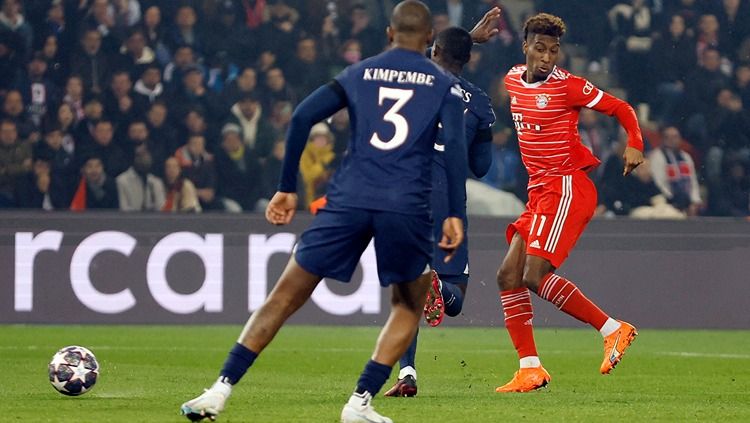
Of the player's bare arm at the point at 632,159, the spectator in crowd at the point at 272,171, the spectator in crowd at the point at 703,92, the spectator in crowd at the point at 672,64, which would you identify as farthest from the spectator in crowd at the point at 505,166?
Answer: the player's bare arm at the point at 632,159

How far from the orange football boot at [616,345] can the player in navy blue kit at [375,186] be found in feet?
8.66

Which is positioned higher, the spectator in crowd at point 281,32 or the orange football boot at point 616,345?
the spectator in crowd at point 281,32

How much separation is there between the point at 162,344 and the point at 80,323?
1.79m

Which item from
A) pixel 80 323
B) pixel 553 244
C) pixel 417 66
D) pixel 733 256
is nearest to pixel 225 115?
pixel 80 323

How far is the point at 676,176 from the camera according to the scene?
14.6m

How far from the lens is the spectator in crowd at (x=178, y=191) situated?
14.1 meters

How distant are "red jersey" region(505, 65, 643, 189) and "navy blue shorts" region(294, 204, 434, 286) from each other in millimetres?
2782

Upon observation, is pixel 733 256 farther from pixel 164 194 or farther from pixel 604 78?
pixel 164 194

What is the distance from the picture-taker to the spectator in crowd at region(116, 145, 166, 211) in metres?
13.9

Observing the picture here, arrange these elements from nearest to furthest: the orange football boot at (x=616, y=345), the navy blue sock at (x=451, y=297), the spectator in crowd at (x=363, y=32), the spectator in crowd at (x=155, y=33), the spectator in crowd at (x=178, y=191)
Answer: the navy blue sock at (x=451, y=297) → the orange football boot at (x=616, y=345) → the spectator in crowd at (x=178, y=191) → the spectator in crowd at (x=155, y=33) → the spectator in crowd at (x=363, y=32)

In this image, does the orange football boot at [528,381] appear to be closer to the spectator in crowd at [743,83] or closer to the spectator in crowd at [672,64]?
the spectator in crowd at [672,64]

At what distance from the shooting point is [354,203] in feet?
18.9

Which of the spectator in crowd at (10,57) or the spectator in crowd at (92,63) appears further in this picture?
the spectator in crowd at (92,63)

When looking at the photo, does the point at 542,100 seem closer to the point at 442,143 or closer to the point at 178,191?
the point at 442,143
